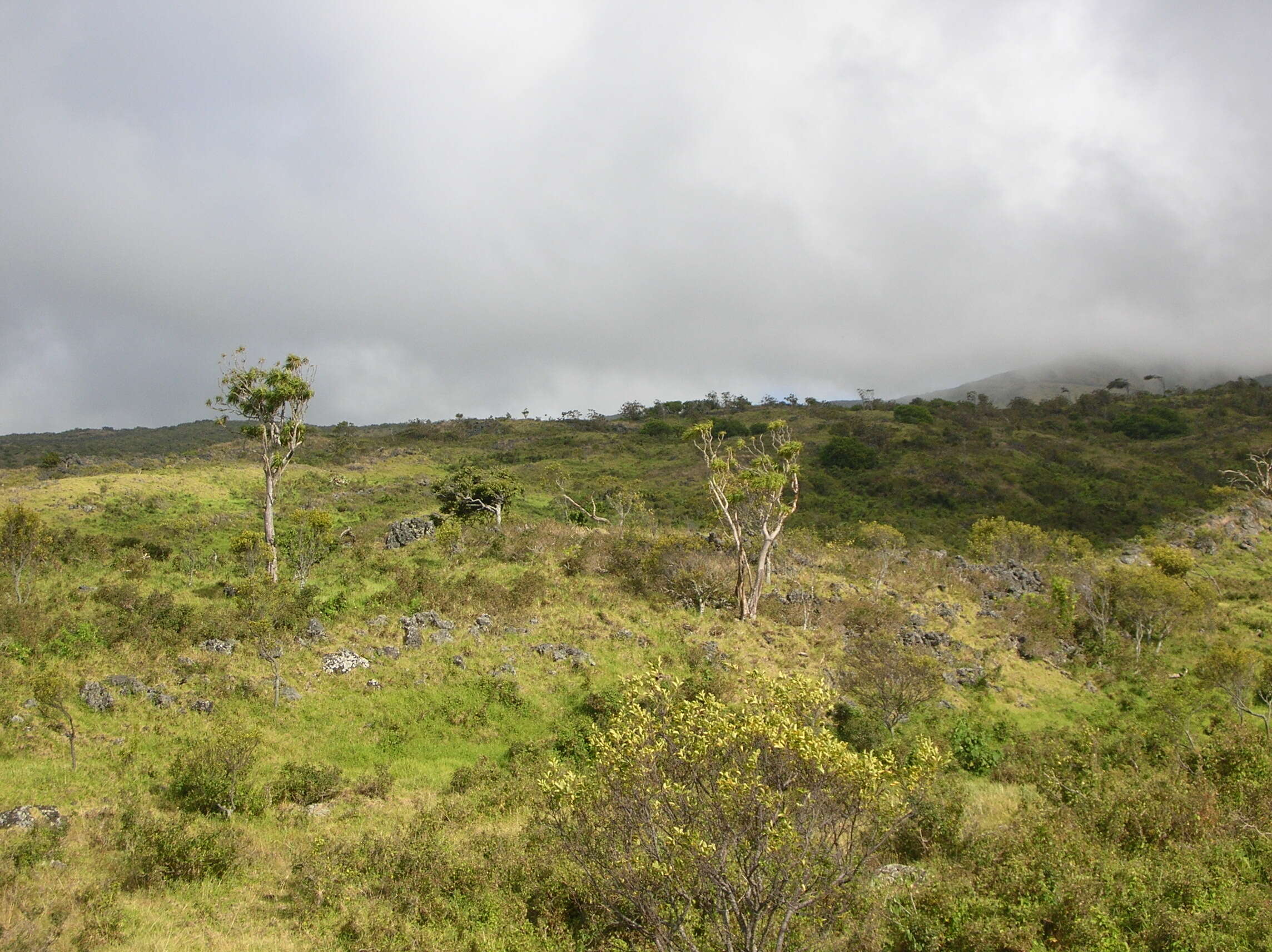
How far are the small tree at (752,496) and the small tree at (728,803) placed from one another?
15746mm

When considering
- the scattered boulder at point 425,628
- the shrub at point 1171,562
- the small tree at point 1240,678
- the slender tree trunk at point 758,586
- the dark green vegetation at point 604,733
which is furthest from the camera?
the shrub at point 1171,562

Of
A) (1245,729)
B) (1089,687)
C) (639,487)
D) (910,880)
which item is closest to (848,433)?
(639,487)

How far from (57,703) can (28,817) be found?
306cm

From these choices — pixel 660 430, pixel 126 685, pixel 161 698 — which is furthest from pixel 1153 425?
pixel 126 685

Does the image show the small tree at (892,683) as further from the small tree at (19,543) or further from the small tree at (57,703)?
the small tree at (19,543)

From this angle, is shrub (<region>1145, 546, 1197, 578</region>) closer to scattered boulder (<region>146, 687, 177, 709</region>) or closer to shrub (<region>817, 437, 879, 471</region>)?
shrub (<region>817, 437, 879, 471</region>)

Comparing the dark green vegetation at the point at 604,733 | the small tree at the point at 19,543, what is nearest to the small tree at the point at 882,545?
the dark green vegetation at the point at 604,733

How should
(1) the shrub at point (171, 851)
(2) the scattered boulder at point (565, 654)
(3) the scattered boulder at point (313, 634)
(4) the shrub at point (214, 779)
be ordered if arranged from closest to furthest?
(1) the shrub at point (171, 851) → (4) the shrub at point (214, 779) → (3) the scattered boulder at point (313, 634) → (2) the scattered boulder at point (565, 654)

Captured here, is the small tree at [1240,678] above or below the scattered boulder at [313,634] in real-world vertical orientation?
below

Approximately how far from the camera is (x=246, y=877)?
10047mm

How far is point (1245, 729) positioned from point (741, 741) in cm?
1517

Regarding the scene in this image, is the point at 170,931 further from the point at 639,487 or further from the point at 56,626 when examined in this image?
the point at 639,487

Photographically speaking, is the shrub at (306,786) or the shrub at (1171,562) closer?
the shrub at (306,786)

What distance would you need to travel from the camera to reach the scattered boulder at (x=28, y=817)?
9.96 m
